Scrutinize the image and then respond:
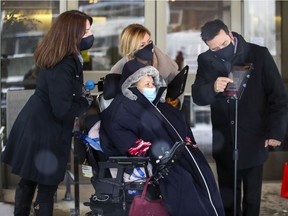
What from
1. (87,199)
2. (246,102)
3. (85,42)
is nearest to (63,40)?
(85,42)

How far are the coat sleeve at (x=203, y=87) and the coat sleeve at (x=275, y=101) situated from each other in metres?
0.42

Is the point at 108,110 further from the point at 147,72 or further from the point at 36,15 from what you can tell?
the point at 36,15

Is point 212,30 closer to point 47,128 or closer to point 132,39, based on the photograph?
point 132,39

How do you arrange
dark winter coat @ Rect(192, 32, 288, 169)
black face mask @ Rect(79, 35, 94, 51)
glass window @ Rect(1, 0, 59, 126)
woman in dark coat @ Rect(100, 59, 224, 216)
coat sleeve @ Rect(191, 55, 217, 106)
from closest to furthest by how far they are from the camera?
woman in dark coat @ Rect(100, 59, 224, 216)
black face mask @ Rect(79, 35, 94, 51)
dark winter coat @ Rect(192, 32, 288, 169)
coat sleeve @ Rect(191, 55, 217, 106)
glass window @ Rect(1, 0, 59, 126)

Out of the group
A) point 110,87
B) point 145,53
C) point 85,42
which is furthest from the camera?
point 145,53

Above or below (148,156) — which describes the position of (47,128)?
above

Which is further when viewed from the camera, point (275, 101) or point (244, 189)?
point (244, 189)

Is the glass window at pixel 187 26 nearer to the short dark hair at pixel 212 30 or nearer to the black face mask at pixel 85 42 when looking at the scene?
the short dark hair at pixel 212 30

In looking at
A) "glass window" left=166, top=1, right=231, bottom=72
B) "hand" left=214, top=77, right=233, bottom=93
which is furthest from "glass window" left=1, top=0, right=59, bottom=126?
"hand" left=214, top=77, right=233, bottom=93

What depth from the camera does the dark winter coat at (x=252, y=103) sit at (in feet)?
14.6

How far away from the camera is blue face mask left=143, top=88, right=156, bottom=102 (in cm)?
412

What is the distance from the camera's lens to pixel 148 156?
154 inches

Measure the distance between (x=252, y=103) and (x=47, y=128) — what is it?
157cm

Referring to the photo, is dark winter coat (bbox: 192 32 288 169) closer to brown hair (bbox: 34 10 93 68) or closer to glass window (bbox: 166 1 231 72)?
brown hair (bbox: 34 10 93 68)
